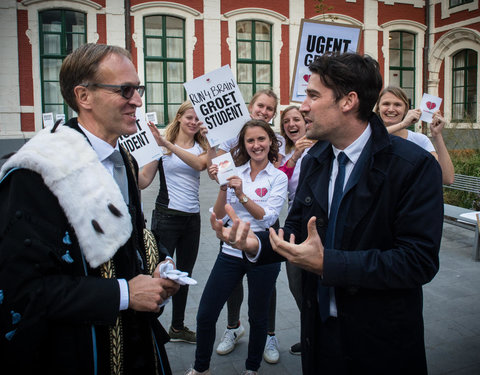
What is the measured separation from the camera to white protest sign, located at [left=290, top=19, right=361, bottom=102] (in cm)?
421

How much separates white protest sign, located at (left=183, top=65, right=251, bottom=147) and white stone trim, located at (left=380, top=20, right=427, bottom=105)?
50.6 ft

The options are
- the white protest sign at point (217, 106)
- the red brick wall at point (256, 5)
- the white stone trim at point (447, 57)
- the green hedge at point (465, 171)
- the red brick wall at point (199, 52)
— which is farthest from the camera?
the white stone trim at point (447, 57)

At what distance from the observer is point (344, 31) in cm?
421

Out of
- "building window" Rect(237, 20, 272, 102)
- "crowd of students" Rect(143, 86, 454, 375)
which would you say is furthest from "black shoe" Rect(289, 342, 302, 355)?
"building window" Rect(237, 20, 272, 102)

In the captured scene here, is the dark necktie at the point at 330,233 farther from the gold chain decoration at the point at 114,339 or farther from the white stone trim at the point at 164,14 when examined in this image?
the white stone trim at the point at 164,14

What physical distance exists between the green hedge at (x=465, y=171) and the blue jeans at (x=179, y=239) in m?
5.87

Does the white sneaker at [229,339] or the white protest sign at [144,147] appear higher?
the white protest sign at [144,147]

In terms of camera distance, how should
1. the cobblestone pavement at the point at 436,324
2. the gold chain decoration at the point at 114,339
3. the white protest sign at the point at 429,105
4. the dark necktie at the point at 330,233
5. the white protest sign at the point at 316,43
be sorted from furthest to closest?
the white protest sign at the point at 316,43 < the white protest sign at the point at 429,105 < the cobblestone pavement at the point at 436,324 < the dark necktie at the point at 330,233 < the gold chain decoration at the point at 114,339

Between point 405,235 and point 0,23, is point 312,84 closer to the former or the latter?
point 405,235

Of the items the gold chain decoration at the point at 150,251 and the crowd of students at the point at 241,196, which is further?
the crowd of students at the point at 241,196

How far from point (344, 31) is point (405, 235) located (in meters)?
3.00

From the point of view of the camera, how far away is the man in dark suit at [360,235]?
1759 mm

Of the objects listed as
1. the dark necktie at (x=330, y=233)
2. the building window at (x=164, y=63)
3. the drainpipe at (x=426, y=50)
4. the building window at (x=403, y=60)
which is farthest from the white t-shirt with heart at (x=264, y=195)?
the building window at (x=403, y=60)

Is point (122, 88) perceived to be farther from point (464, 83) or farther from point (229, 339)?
point (464, 83)
